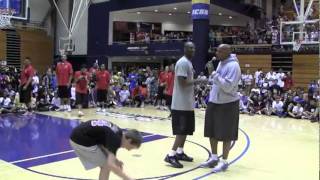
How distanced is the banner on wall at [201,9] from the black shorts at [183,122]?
57.2 ft

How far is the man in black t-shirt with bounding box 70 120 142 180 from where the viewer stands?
13.8 feet

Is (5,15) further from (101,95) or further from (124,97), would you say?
(101,95)

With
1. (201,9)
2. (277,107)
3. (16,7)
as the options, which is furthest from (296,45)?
(16,7)

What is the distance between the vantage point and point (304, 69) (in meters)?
22.2

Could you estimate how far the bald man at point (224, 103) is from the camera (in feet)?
21.7

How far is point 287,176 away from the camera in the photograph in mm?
6625

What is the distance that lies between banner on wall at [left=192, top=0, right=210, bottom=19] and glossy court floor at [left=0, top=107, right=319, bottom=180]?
481 inches

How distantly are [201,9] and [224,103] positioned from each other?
18.1 meters

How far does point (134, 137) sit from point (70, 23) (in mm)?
31362

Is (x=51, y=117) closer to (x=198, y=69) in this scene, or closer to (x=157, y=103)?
(x=157, y=103)

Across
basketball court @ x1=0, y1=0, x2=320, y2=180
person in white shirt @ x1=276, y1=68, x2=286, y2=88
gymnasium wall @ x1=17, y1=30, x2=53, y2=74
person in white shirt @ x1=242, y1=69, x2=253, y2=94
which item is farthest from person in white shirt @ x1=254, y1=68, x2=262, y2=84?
gymnasium wall @ x1=17, y1=30, x2=53, y2=74

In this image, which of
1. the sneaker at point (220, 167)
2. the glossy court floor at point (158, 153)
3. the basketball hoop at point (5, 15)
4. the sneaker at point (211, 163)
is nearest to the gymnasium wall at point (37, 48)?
the basketball hoop at point (5, 15)

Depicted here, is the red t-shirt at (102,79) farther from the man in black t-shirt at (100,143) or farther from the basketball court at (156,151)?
the man in black t-shirt at (100,143)

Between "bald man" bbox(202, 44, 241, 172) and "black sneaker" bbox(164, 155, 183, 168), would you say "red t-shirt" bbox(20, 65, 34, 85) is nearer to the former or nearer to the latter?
"black sneaker" bbox(164, 155, 183, 168)
